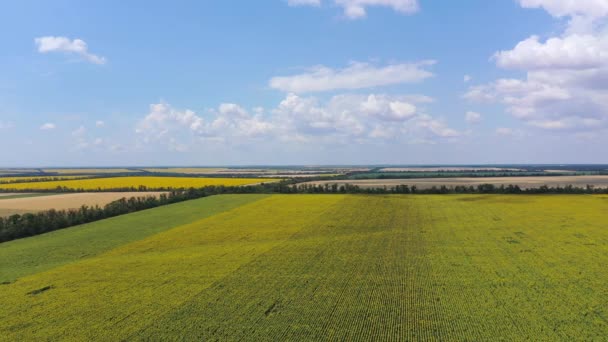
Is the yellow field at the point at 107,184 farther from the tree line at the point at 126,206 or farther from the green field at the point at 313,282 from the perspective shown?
the green field at the point at 313,282

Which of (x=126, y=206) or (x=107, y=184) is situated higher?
(x=107, y=184)

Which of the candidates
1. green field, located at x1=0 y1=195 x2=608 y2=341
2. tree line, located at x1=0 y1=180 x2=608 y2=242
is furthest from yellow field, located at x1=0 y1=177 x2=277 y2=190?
green field, located at x1=0 y1=195 x2=608 y2=341

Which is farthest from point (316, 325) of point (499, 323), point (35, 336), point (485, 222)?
point (485, 222)

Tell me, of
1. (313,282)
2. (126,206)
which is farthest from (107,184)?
(313,282)

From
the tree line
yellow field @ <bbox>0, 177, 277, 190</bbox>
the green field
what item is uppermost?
yellow field @ <bbox>0, 177, 277, 190</bbox>

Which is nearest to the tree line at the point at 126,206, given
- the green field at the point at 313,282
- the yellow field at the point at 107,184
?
the green field at the point at 313,282

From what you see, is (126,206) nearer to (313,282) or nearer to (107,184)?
(313,282)

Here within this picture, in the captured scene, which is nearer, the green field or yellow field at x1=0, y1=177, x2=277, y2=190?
the green field

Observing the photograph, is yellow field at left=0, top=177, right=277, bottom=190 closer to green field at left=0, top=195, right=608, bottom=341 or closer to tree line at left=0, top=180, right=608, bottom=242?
tree line at left=0, top=180, right=608, bottom=242
